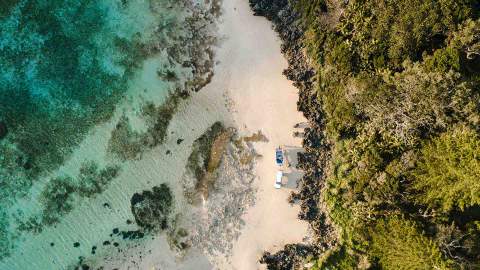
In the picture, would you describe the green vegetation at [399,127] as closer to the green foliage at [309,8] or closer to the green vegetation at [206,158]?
the green foliage at [309,8]

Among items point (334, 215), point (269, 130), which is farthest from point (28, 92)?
point (334, 215)

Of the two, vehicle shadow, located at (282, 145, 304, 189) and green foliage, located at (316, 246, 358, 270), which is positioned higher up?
vehicle shadow, located at (282, 145, 304, 189)

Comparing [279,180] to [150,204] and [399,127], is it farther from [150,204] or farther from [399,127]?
[150,204]

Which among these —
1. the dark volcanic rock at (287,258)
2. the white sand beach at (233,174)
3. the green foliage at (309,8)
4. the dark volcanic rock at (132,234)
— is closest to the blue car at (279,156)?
the white sand beach at (233,174)

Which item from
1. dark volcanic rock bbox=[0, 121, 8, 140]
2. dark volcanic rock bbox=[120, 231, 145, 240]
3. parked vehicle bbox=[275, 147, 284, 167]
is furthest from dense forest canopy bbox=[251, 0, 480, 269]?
dark volcanic rock bbox=[0, 121, 8, 140]

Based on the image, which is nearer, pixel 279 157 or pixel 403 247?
pixel 403 247

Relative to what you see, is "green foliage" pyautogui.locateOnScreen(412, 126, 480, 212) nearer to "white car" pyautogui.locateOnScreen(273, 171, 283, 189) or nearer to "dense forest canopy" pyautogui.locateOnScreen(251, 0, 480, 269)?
"dense forest canopy" pyautogui.locateOnScreen(251, 0, 480, 269)

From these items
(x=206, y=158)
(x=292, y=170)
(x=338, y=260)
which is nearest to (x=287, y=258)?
(x=338, y=260)
